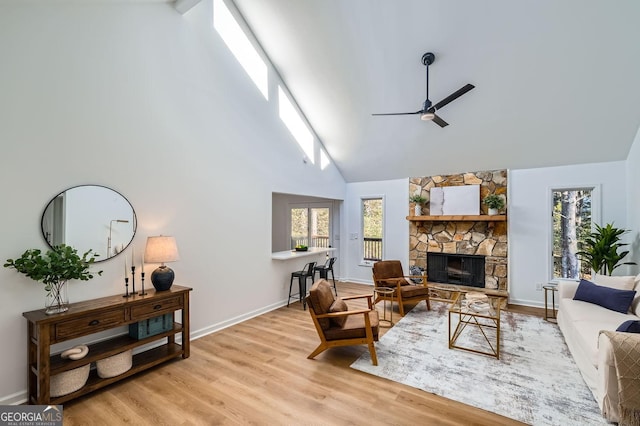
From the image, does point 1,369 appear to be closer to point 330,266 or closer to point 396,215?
point 330,266

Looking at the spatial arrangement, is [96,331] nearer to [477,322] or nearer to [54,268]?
[54,268]

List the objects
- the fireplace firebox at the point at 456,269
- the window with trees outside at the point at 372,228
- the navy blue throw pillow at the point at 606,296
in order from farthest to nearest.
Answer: the window with trees outside at the point at 372,228 < the fireplace firebox at the point at 456,269 < the navy blue throw pillow at the point at 606,296

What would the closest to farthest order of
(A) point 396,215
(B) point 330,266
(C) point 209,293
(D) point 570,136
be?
(C) point 209,293, (D) point 570,136, (B) point 330,266, (A) point 396,215

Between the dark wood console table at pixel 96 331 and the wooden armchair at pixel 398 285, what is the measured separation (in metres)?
2.88

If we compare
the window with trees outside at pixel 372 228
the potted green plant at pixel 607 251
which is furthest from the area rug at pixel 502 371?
the window with trees outside at pixel 372 228

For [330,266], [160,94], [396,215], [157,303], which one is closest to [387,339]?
[330,266]

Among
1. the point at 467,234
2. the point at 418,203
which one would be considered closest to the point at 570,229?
the point at 467,234

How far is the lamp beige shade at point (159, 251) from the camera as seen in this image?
3.22 metres

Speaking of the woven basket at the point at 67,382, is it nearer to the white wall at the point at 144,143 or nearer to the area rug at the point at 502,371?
the white wall at the point at 144,143

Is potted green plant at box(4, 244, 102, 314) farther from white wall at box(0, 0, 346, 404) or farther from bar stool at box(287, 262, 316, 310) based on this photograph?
bar stool at box(287, 262, 316, 310)

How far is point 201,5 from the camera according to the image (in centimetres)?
398

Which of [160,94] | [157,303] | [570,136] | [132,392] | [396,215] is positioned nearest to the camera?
[132,392]

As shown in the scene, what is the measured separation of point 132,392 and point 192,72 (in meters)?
3.72

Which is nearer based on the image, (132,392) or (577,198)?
(132,392)
